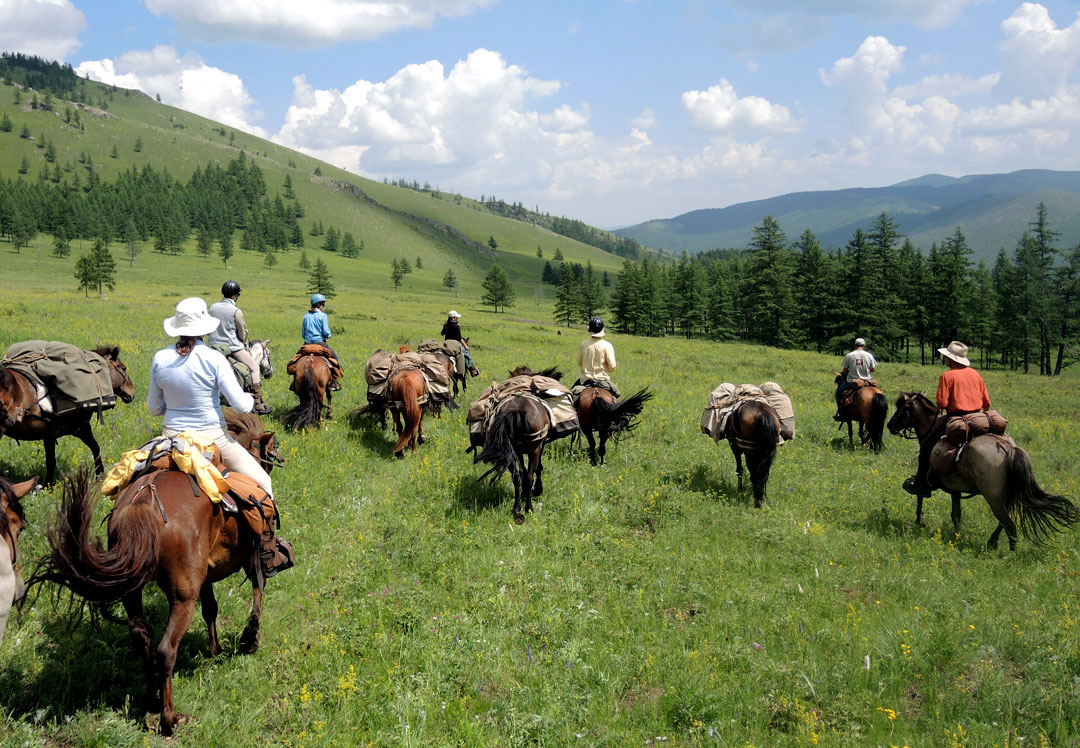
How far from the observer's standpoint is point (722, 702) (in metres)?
5.64

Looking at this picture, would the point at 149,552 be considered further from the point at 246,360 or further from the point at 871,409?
the point at 871,409

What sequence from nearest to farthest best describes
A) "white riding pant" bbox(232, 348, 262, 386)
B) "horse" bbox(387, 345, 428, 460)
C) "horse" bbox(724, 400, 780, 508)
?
1. "horse" bbox(724, 400, 780, 508)
2. "white riding pant" bbox(232, 348, 262, 386)
3. "horse" bbox(387, 345, 428, 460)

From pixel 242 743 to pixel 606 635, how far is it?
3.88 metres

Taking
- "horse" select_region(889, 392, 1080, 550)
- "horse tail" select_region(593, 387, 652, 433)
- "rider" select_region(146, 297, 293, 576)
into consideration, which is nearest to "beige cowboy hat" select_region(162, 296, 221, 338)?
"rider" select_region(146, 297, 293, 576)

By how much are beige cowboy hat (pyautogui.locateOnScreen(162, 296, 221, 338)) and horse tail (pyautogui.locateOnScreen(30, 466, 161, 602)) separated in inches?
58.6

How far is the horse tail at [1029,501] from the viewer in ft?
29.8

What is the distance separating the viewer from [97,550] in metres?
4.52

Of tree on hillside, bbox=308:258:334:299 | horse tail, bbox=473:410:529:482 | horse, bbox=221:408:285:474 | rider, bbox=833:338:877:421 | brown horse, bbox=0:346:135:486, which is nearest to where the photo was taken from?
horse, bbox=221:408:285:474

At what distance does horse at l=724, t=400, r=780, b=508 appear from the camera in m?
10.8

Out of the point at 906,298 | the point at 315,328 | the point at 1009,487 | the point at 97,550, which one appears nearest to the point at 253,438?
the point at 97,550

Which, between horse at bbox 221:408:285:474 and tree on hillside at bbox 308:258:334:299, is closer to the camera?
horse at bbox 221:408:285:474

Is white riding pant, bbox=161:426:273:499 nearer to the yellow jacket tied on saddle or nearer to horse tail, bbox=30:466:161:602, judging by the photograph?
the yellow jacket tied on saddle

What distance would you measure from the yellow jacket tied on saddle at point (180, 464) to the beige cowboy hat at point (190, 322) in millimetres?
989

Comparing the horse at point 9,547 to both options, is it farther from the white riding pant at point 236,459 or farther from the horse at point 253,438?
the horse at point 253,438
